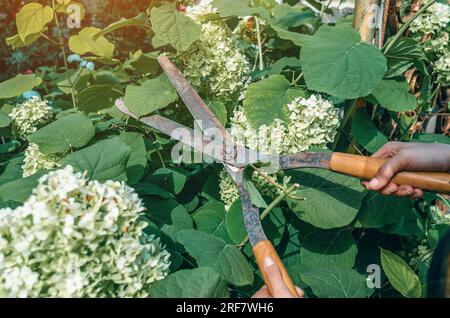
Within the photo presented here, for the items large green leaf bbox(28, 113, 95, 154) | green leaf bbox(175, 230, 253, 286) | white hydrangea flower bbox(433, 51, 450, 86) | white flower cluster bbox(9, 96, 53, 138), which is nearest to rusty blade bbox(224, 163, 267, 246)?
green leaf bbox(175, 230, 253, 286)

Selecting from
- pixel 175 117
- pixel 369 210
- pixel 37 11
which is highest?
pixel 37 11

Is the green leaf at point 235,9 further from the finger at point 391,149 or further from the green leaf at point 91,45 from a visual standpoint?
the finger at point 391,149

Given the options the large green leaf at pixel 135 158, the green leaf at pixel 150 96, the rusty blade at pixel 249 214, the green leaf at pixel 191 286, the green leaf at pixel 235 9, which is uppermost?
the green leaf at pixel 235 9

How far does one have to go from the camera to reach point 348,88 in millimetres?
1268

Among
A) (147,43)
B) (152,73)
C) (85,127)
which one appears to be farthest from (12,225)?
(147,43)

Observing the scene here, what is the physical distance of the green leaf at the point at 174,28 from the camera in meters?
1.35

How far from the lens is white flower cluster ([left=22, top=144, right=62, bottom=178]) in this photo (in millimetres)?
1326

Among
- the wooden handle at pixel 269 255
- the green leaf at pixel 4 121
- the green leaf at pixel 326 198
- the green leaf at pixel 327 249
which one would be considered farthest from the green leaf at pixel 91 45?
the wooden handle at pixel 269 255

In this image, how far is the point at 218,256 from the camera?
42.3 inches

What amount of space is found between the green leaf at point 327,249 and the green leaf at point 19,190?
702 millimetres

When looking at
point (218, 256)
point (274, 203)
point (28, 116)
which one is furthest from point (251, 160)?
point (28, 116)

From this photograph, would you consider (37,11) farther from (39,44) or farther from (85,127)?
(39,44)
